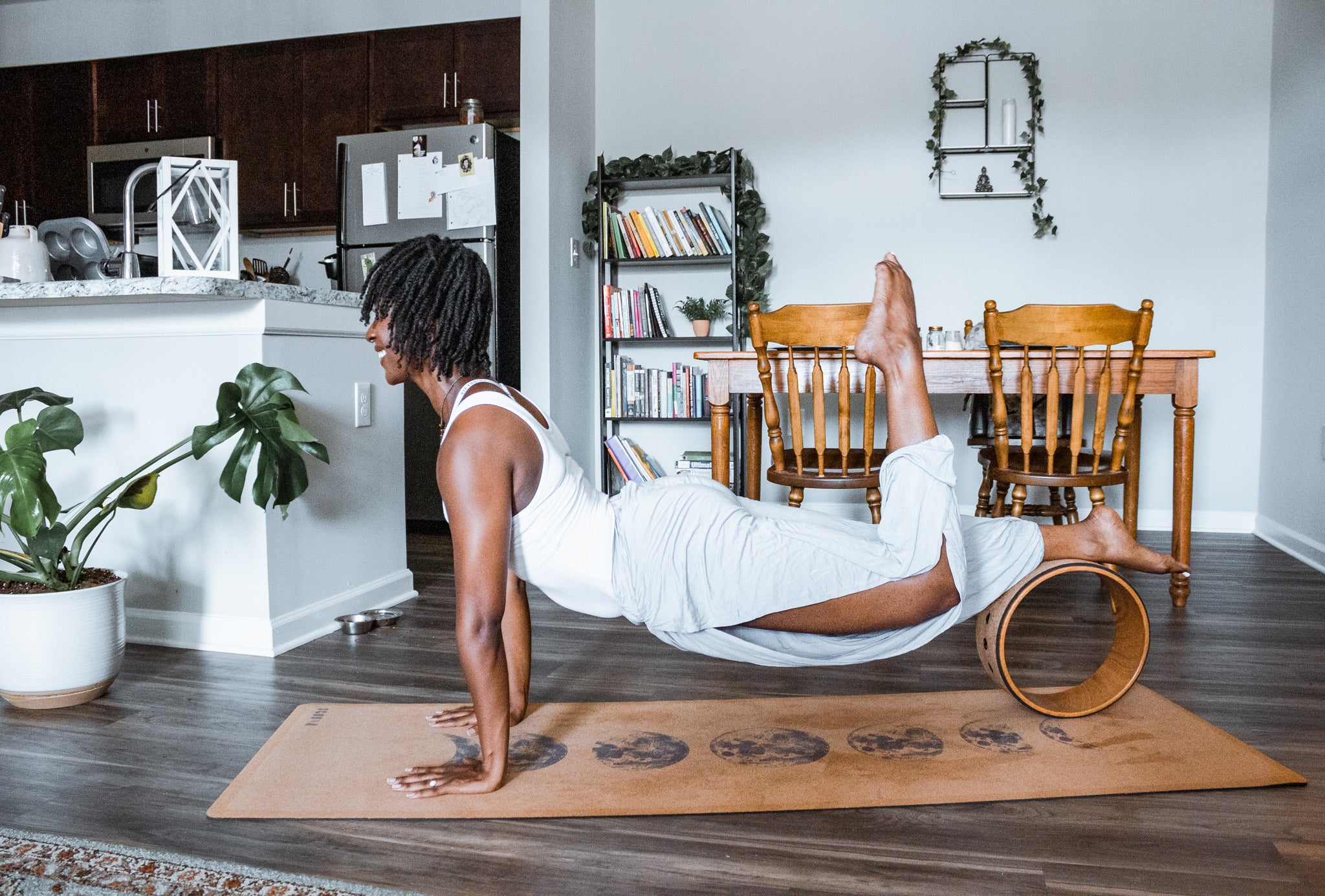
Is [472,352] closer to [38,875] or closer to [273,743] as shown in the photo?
[273,743]

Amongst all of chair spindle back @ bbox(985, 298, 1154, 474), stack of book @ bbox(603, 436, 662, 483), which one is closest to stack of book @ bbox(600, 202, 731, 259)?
stack of book @ bbox(603, 436, 662, 483)

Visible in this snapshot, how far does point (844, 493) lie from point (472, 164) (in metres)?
2.27

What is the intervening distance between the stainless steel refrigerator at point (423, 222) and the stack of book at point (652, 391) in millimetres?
459

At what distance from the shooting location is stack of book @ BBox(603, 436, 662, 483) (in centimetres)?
423

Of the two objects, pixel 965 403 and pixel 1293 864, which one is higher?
pixel 965 403

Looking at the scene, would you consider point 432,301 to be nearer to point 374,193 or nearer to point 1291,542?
point 374,193

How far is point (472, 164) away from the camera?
12.6 feet

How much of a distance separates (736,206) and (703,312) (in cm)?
50

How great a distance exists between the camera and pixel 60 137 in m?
4.82

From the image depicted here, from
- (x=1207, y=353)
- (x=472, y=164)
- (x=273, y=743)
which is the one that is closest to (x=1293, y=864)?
(x=273, y=743)

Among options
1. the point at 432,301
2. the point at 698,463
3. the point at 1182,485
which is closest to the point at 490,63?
the point at 698,463

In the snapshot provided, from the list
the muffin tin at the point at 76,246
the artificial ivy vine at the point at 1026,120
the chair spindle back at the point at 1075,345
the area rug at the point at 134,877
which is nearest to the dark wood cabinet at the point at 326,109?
the muffin tin at the point at 76,246

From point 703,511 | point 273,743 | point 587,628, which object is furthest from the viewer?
point 587,628

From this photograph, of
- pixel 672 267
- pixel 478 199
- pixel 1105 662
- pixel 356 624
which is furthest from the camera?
pixel 672 267
